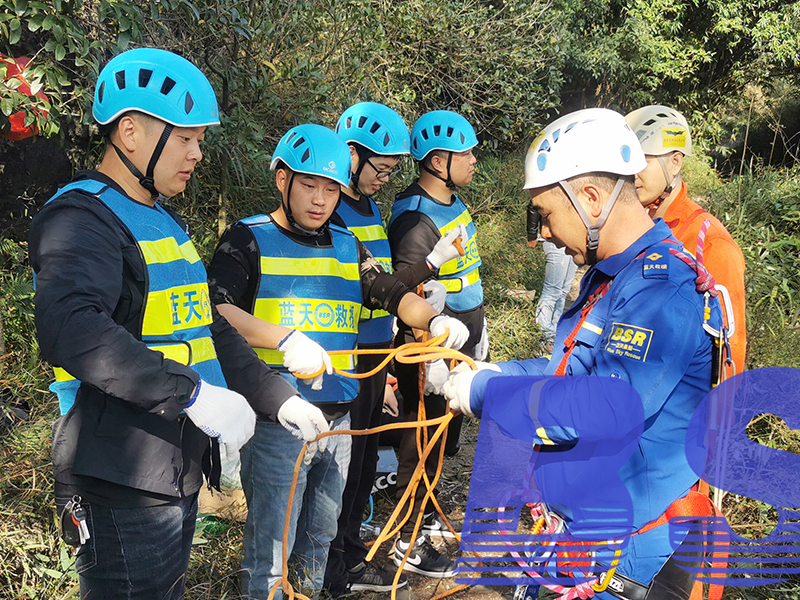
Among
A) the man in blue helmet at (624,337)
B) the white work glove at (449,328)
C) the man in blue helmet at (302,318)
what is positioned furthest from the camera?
the white work glove at (449,328)

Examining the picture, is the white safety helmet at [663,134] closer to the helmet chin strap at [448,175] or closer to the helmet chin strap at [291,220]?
the helmet chin strap at [448,175]

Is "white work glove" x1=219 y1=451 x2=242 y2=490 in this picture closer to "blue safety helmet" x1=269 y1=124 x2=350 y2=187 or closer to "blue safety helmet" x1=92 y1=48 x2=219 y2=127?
"blue safety helmet" x1=269 y1=124 x2=350 y2=187

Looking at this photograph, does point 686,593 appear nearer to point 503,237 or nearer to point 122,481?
point 122,481

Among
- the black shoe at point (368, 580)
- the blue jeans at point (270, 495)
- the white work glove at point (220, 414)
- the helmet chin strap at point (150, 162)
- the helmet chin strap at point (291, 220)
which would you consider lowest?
the black shoe at point (368, 580)

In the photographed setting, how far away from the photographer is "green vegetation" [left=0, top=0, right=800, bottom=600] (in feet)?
10.4

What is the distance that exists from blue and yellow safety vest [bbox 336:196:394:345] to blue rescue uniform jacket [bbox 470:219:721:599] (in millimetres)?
1636

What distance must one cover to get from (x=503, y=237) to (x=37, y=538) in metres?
7.36

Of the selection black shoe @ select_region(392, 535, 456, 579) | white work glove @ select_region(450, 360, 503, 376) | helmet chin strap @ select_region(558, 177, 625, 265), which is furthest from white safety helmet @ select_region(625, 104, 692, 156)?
black shoe @ select_region(392, 535, 456, 579)

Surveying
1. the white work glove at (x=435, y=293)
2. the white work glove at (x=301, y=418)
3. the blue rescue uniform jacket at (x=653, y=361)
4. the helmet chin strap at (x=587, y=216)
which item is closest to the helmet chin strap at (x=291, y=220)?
the white work glove at (x=301, y=418)

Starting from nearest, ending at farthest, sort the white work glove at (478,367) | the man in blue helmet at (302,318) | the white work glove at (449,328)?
the white work glove at (478,367)
the man in blue helmet at (302,318)
the white work glove at (449,328)

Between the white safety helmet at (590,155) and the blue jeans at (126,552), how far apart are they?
1538mm

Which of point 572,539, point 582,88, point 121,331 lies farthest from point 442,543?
point 582,88

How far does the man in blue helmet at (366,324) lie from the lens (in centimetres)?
325

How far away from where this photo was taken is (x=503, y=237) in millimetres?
9188
